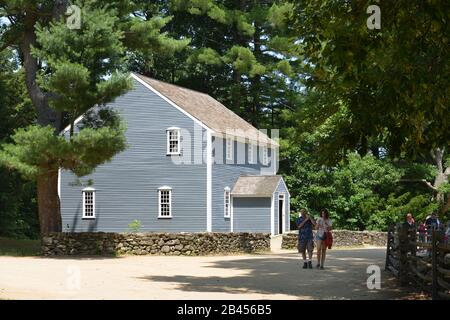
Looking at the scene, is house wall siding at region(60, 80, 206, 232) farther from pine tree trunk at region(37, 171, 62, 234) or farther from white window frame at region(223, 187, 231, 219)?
pine tree trunk at region(37, 171, 62, 234)

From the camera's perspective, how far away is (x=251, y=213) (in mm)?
42312

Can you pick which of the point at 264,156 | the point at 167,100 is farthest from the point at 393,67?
the point at 264,156

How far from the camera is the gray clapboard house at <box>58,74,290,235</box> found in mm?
38697

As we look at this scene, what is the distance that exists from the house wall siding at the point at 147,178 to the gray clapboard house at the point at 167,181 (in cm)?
5

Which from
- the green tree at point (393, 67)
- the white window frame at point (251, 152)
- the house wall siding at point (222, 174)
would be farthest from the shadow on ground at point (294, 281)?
the white window frame at point (251, 152)

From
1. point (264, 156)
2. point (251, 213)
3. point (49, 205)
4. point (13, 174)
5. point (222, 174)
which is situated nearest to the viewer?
point (49, 205)

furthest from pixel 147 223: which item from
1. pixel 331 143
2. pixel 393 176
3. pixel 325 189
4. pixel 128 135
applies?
pixel 331 143

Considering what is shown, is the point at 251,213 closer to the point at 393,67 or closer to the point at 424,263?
the point at 424,263

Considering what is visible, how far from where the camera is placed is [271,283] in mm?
17812

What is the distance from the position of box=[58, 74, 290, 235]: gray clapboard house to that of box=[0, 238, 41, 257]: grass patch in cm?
601

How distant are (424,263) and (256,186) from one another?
2767cm

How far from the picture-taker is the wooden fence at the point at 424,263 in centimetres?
1371

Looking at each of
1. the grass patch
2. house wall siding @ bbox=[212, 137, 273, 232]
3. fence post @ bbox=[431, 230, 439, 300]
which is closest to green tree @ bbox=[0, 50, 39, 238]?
the grass patch
